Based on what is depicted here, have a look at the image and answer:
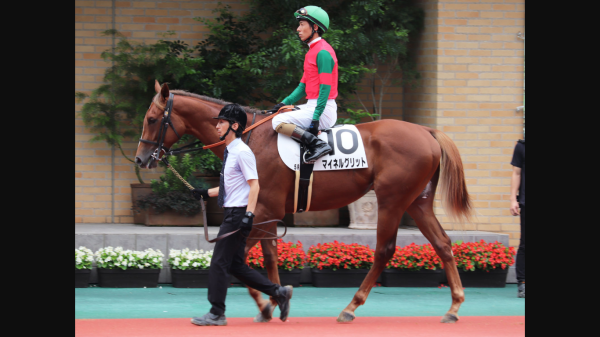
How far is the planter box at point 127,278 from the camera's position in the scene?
340 inches

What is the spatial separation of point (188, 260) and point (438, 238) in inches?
131

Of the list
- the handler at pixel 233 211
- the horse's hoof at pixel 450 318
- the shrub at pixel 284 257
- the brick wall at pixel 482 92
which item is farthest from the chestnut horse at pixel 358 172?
the brick wall at pixel 482 92

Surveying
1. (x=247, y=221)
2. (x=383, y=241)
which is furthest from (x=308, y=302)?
(x=247, y=221)

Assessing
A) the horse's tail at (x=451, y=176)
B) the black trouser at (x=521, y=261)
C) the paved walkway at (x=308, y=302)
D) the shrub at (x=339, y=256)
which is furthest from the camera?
the shrub at (x=339, y=256)

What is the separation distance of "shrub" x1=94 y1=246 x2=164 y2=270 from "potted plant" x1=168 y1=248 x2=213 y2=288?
19cm

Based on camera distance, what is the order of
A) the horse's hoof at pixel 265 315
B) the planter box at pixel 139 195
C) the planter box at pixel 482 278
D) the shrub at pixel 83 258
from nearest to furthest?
1. the horse's hoof at pixel 265 315
2. the shrub at pixel 83 258
3. the planter box at pixel 482 278
4. the planter box at pixel 139 195

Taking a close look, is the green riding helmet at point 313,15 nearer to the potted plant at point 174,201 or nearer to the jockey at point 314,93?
the jockey at point 314,93

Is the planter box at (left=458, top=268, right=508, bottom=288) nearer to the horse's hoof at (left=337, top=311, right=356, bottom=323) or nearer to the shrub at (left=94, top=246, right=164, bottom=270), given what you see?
the horse's hoof at (left=337, top=311, right=356, bottom=323)

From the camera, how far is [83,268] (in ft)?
Result: 28.1

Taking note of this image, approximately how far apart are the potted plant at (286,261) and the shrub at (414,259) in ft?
3.96

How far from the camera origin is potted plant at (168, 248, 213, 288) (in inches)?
342

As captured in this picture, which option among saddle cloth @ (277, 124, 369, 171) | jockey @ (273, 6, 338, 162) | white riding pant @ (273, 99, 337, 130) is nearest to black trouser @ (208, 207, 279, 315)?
saddle cloth @ (277, 124, 369, 171)

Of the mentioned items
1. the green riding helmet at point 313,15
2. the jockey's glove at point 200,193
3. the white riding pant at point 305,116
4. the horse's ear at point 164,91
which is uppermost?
the green riding helmet at point 313,15

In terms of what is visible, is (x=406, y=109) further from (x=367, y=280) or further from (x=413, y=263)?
(x=367, y=280)
